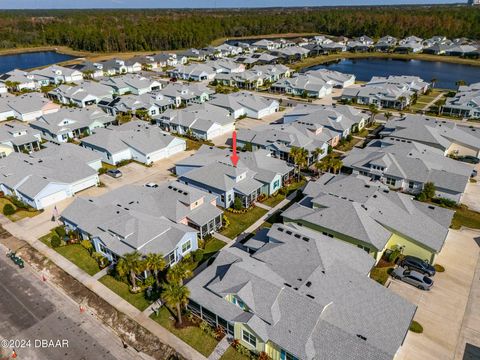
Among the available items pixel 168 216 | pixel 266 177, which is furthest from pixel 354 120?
pixel 168 216

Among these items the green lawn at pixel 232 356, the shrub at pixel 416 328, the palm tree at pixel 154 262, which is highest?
the palm tree at pixel 154 262

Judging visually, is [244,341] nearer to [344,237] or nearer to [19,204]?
[344,237]

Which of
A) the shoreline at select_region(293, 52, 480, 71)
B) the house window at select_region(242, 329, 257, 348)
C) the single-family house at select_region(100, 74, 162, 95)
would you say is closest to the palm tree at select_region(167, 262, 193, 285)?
the house window at select_region(242, 329, 257, 348)


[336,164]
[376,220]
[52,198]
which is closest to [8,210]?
[52,198]

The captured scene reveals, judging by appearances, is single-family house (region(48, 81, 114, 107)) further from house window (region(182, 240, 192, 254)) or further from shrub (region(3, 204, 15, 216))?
house window (region(182, 240, 192, 254))

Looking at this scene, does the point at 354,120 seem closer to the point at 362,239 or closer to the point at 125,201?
the point at 362,239

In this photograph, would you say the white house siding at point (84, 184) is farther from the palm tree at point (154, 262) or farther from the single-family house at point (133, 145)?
the palm tree at point (154, 262)

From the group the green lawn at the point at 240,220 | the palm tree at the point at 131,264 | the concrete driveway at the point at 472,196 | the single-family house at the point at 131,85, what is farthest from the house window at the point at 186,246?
the single-family house at the point at 131,85
